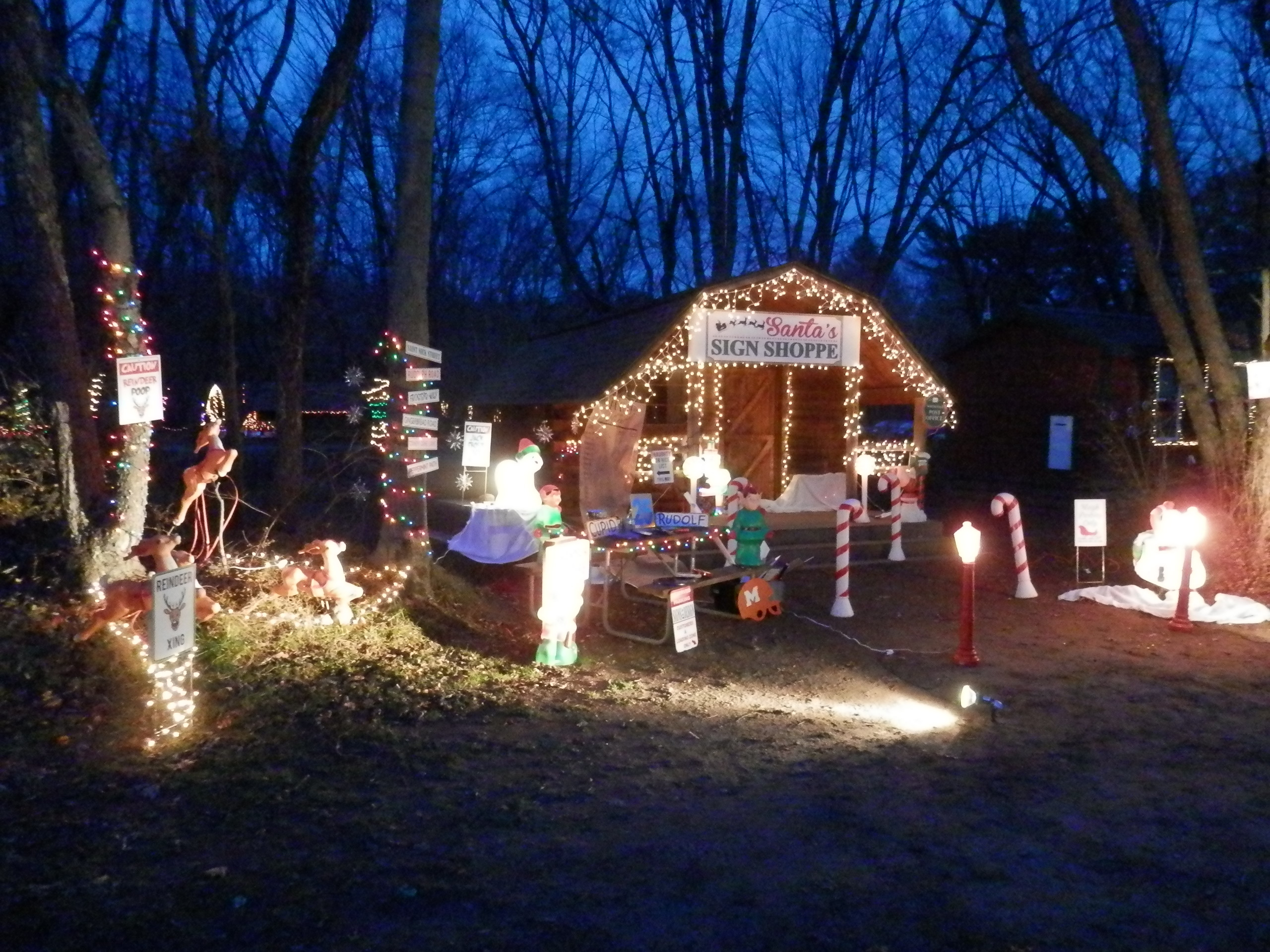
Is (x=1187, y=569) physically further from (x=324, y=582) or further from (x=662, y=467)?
(x=324, y=582)

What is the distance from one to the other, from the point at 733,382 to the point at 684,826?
43.8 ft

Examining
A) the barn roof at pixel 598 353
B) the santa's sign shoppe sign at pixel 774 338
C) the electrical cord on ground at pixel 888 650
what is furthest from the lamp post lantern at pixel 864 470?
the electrical cord on ground at pixel 888 650

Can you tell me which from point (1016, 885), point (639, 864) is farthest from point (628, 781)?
point (1016, 885)

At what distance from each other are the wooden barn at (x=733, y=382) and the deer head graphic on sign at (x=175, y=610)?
8.04 metres

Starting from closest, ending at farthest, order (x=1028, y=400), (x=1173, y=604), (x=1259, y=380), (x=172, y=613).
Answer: (x=172, y=613)
(x=1173, y=604)
(x=1259, y=380)
(x=1028, y=400)

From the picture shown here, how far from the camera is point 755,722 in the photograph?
7.09m

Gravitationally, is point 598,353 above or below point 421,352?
above

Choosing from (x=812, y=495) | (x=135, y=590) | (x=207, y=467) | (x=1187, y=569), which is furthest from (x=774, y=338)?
(x=135, y=590)

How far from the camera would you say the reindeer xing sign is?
5.68m

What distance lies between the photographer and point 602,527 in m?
9.80

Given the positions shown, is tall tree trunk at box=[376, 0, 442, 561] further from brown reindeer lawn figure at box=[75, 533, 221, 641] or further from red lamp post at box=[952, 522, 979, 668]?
red lamp post at box=[952, 522, 979, 668]

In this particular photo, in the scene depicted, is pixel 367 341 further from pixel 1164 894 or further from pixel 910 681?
pixel 1164 894

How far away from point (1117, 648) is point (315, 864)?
7474mm

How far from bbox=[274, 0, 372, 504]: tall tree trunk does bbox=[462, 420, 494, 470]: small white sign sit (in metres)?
2.03
